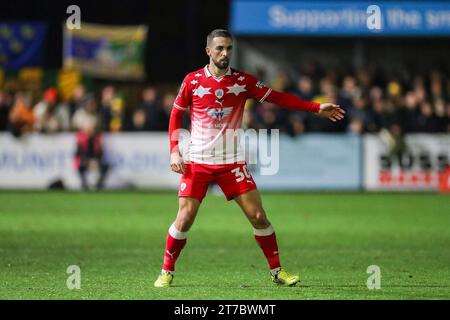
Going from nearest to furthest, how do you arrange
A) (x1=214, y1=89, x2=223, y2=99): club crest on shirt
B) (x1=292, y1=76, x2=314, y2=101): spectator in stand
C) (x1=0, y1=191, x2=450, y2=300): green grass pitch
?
(x1=0, y1=191, x2=450, y2=300): green grass pitch, (x1=214, y1=89, x2=223, y2=99): club crest on shirt, (x1=292, y1=76, x2=314, y2=101): spectator in stand

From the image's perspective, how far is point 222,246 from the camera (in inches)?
559

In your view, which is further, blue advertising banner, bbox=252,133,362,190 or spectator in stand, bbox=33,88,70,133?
spectator in stand, bbox=33,88,70,133

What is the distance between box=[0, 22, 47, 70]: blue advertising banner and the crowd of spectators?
3.17 feet

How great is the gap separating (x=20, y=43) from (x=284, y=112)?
287 inches

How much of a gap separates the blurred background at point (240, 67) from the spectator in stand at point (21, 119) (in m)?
0.03

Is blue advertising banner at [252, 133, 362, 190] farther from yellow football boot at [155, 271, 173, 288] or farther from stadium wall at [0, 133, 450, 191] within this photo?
yellow football boot at [155, 271, 173, 288]

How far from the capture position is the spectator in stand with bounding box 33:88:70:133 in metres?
24.8

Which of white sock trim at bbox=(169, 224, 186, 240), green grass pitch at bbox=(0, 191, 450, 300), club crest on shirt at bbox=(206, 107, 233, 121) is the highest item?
club crest on shirt at bbox=(206, 107, 233, 121)

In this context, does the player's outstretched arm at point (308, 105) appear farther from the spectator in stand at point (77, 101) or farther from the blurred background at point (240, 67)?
the spectator in stand at point (77, 101)

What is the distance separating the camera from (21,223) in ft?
55.3

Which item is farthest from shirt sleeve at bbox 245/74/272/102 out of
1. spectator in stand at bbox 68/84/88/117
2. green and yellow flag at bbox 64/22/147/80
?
green and yellow flag at bbox 64/22/147/80

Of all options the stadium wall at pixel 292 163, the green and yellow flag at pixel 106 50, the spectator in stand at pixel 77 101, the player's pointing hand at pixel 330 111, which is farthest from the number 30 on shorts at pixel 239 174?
the green and yellow flag at pixel 106 50

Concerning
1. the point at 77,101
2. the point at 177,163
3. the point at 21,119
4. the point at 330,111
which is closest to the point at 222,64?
the point at 177,163
